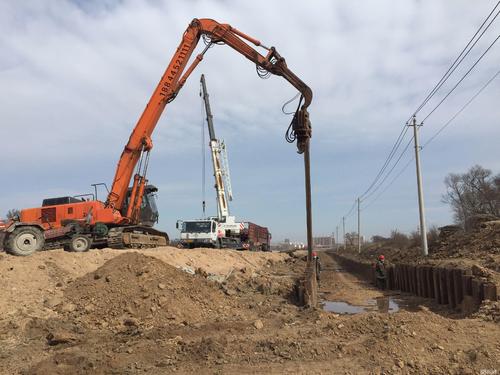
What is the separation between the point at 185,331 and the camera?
868 centimetres

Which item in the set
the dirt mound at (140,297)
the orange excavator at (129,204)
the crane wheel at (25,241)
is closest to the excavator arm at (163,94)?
the orange excavator at (129,204)

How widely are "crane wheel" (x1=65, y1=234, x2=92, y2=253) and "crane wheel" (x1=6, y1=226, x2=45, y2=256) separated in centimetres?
108

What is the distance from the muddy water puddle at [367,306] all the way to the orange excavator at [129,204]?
23.7 ft

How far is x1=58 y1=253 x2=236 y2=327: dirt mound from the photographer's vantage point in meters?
10.2

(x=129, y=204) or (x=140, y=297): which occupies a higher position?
(x=129, y=204)

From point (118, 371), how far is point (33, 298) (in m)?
4.98

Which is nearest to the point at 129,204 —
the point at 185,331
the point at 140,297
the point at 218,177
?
the point at 140,297

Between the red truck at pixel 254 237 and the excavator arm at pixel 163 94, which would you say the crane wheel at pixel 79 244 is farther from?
the red truck at pixel 254 237

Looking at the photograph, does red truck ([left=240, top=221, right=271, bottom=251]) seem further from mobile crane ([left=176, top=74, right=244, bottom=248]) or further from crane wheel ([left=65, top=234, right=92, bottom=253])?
crane wheel ([left=65, top=234, right=92, bottom=253])

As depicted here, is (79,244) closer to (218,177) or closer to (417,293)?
(417,293)

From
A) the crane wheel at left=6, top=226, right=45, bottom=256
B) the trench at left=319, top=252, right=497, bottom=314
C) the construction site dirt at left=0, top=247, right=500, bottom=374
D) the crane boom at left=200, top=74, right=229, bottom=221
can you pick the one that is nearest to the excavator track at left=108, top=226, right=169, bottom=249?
the crane wheel at left=6, top=226, right=45, bottom=256

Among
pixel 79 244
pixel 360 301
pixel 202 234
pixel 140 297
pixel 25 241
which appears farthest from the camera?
pixel 202 234

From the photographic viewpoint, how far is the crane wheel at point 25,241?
15.7 metres

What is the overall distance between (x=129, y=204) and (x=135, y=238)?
59.8 inches
